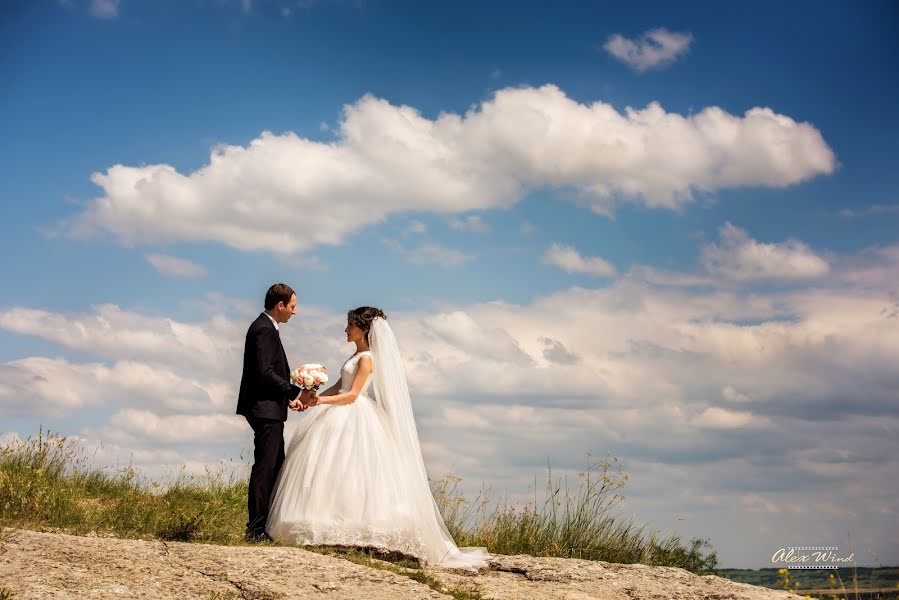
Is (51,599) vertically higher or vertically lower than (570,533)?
lower

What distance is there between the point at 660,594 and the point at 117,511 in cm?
708

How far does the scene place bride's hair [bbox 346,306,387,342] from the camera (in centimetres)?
1002

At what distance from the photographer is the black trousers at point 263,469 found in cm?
987

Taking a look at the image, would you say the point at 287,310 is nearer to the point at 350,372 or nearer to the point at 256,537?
the point at 350,372

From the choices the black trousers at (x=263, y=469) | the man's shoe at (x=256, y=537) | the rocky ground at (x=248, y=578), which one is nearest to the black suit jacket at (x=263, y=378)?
the black trousers at (x=263, y=469)

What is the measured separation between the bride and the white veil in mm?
12

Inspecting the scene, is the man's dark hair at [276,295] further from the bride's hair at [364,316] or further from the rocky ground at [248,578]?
the rocky ground at [248,578]

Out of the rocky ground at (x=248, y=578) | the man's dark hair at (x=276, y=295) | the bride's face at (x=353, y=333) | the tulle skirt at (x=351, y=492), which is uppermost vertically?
the man's dark hair at (x=276, y=295)

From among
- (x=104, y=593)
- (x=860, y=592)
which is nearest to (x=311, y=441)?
(x=104, y=593)

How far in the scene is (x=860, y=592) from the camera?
806cm

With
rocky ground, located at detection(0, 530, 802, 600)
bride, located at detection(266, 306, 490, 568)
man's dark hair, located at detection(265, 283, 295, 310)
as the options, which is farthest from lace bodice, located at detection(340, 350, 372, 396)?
rocky ground, located at detection(0, 530, 802, 600)

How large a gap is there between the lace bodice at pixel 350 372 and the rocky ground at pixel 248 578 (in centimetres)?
228

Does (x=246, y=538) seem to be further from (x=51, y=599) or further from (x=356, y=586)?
(x=51, y=599)

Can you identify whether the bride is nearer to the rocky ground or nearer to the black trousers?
the black trousers
